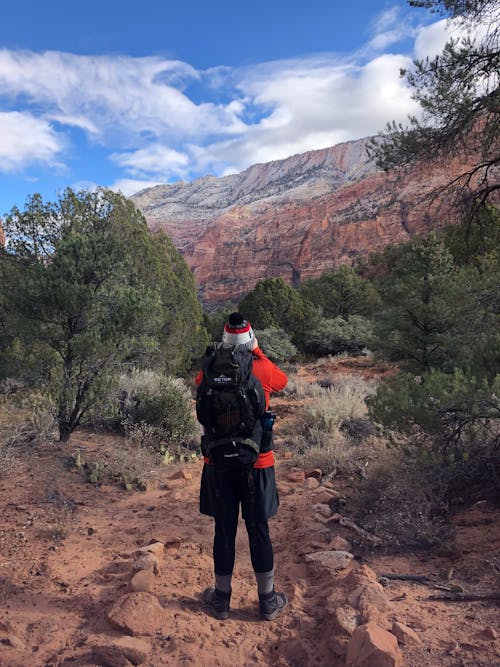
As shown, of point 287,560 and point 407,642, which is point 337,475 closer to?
point 287,560

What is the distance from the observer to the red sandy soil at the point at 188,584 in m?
2.51

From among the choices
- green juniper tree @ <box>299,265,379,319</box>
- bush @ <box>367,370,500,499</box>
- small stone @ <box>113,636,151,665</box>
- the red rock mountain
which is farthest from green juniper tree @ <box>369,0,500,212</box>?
the red rock mountain

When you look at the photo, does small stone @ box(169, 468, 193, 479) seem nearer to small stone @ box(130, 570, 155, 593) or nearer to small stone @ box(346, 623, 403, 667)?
small stone @ box(130, 570, 155, 593)

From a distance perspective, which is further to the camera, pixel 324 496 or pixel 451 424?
pixel 324 496

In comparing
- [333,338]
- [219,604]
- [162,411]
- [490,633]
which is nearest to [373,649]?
[490,633]

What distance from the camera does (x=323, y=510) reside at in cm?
471

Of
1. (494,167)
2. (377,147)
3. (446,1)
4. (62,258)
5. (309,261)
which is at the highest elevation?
(309,261)

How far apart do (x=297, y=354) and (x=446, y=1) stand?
1812cm

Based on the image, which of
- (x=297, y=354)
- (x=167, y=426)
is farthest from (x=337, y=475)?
(x=297, y=354)

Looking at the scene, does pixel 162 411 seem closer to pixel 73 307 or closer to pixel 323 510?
pixel 73 307

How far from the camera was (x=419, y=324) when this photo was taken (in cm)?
1066

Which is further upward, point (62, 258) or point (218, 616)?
point (62, 258)

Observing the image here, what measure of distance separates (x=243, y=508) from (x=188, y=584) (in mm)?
915

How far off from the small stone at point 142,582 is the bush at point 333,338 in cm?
1926
